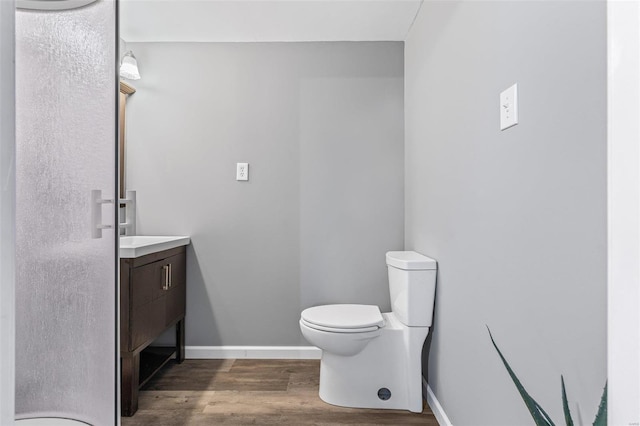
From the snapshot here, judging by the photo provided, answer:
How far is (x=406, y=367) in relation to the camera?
6.40 feet

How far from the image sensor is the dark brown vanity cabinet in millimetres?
1864

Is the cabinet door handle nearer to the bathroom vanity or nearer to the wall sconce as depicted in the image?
the bathroom vanity

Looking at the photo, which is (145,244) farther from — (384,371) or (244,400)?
(384,371)

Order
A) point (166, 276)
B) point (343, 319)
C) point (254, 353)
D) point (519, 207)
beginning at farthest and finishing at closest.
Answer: point (254, 353), point (166, 276), point (343, 319), point (519, 207)

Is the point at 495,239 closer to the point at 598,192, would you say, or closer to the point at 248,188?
the point at 598,192

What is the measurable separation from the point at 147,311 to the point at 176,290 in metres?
0.42

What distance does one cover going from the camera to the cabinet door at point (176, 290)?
2330 mm

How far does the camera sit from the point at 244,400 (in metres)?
2.03

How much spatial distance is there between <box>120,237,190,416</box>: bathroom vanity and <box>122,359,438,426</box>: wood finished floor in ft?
0.33

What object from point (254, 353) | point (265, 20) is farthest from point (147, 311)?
point (265, 20)

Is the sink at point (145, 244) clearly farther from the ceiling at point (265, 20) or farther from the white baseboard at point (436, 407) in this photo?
the white baseboard at point (436, 407)

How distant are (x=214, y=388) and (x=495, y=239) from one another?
172 centimetres

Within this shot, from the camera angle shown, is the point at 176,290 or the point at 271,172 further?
the point at 271,172

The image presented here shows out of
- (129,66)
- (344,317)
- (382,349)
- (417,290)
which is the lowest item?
(382,349)
